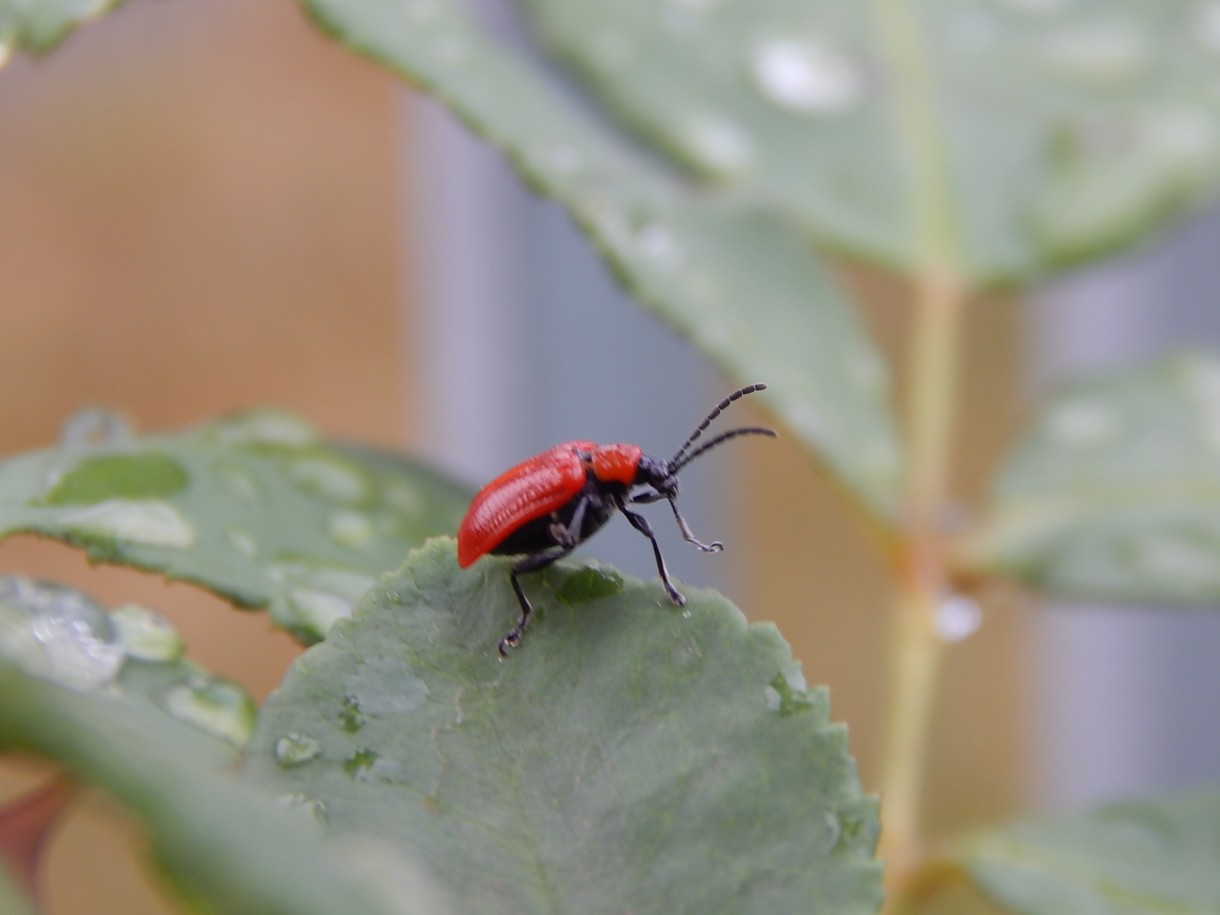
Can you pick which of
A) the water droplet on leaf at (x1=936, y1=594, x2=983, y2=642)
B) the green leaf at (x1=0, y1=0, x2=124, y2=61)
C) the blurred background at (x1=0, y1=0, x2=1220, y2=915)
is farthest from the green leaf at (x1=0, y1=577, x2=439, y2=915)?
the blurred background at (x1=0, y1=0, x2=1220, y2=915)

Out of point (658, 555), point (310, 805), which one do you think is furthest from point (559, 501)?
point (310, 805)

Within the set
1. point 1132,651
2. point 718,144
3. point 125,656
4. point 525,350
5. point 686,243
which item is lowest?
point 125,656

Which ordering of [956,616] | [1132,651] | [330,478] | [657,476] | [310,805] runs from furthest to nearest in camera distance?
[1132,651]
[956,616]
[657,476]
[330,478]
[310,805]

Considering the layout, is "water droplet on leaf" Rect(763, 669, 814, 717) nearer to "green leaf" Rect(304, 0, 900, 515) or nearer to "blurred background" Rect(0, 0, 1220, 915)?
"green leaf" Rect(304, 0, 900, 515)

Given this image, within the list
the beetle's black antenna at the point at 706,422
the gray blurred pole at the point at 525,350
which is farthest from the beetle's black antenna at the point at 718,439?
the gray blurred pole at the point at 525,350

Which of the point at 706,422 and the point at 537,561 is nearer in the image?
the point at 537,561

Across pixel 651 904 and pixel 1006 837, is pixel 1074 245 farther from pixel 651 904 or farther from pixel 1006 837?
pixel 651 904

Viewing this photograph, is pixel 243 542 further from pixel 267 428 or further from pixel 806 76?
pixel 806 76

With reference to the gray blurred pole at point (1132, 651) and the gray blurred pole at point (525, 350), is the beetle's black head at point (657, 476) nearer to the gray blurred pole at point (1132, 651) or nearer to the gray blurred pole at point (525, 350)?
the gray blurred pole at point (525, 350)
